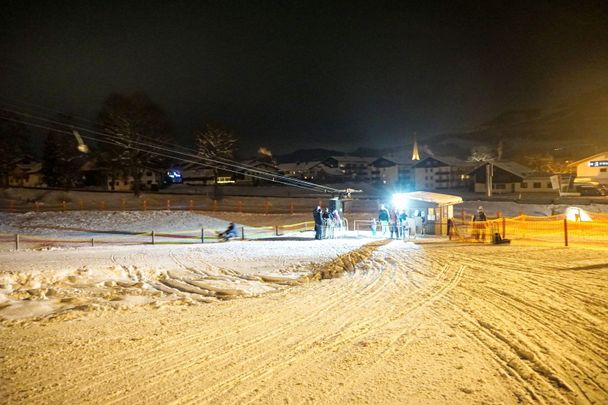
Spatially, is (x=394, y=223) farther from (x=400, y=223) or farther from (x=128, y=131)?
(x=128, y=131)

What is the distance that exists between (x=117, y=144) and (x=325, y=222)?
21.9m

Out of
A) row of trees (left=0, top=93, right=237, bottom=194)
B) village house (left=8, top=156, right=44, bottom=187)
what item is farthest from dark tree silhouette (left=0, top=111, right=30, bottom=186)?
village house (left=8, top=156, right=44, bottom=187)

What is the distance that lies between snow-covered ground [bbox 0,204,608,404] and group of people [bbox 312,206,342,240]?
25.2 feet

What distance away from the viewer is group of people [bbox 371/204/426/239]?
20.1 metres

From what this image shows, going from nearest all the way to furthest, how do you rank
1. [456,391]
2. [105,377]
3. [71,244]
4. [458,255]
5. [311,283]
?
[456,391], [105,377], [311,283], [458,255], [71,244]

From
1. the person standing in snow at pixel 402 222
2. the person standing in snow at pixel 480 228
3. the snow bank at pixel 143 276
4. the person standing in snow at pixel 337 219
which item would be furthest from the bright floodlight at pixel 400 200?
the snow bank at pixel 143 276

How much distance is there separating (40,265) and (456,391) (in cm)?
1245

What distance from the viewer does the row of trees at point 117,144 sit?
42125 mm

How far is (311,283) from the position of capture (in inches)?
409

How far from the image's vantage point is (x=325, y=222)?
2128 cm

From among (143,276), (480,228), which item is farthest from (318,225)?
(143,276)

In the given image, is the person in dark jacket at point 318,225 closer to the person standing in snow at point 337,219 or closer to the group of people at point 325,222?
the group of people at point 325,222

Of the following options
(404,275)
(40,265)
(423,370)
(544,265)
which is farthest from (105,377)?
(544,265)

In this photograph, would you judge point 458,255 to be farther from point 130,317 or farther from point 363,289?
point 130,317
